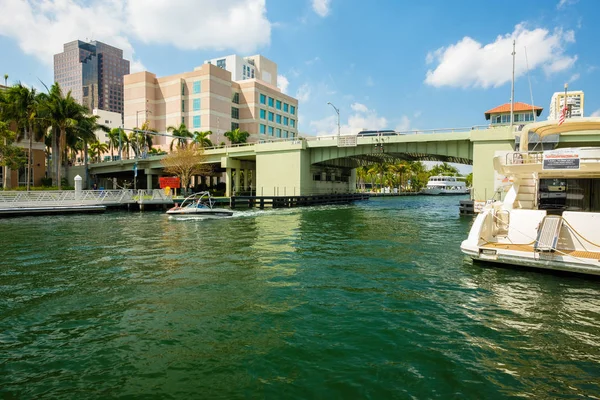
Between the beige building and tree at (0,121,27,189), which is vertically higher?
the beige building

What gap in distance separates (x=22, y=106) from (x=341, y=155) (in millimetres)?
43077

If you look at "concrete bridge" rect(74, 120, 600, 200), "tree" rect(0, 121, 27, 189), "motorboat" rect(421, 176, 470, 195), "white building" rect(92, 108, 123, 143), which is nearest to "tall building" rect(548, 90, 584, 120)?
"concrete bridge" rect(74, 120, 600, 200)

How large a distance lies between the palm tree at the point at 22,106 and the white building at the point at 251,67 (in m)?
88.2

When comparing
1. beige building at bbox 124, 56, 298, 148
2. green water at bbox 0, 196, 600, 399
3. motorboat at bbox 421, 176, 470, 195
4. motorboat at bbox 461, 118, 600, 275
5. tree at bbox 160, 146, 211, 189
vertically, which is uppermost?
beige building at bbox 124, 56, 298, 148

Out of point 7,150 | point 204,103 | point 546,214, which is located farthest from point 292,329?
point 204,103

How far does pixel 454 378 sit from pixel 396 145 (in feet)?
136

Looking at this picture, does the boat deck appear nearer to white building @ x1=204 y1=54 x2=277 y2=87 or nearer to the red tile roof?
the red tile roof

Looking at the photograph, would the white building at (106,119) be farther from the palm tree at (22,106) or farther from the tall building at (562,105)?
the tall building at (562,105)

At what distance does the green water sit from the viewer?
222 inches

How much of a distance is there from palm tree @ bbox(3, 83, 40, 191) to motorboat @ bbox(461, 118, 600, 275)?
54552 millimetres

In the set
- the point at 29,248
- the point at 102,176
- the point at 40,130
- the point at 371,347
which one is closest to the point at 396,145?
the point at 29,248

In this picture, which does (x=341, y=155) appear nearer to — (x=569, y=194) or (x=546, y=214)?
(x=569, y=194)

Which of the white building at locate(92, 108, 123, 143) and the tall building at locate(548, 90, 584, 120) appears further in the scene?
the white building at locate(92, 108, 123, 143)

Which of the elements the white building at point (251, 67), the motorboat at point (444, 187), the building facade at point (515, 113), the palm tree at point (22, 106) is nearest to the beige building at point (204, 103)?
the palm tree at point (22, 106)
